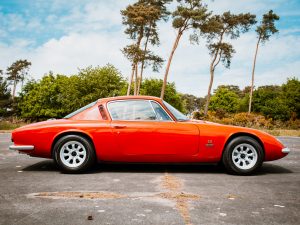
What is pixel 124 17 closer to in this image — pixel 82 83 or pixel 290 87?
pixel 82 83

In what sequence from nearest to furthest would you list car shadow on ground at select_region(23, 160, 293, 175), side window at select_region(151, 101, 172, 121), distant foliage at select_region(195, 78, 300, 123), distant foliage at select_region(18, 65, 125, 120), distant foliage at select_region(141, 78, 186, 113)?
side window at select_region(151, 101, 172, 121)
car shadow on ground at select_region(23, 160, 293, 175)
distant foliage at select_region(18, 65, 125, 120)
distant foliage at select_region(195, 78, 300, 123)
distant foliage at select_region(141, 78, 186, 113)

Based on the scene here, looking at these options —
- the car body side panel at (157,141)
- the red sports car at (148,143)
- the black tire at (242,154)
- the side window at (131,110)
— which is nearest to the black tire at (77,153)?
the red sports car at (148,143)

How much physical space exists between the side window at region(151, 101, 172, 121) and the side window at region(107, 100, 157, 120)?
0.06m

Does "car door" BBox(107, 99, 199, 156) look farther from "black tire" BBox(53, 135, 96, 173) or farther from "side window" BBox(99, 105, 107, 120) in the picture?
"black tire" BBox(53, 135, 96, 173)

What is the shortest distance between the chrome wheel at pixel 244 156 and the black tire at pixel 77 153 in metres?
2.51

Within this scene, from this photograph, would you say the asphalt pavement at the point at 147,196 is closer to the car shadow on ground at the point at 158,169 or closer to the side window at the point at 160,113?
the car shadow on ground at the point at 158,169

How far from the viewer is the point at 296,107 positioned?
5244 cm

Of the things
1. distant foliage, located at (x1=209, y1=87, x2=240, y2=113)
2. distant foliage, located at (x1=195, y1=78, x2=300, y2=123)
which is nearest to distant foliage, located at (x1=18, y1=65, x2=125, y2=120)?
distant foliage, located at (x1=195, y1=78, x2=300, y2=123)

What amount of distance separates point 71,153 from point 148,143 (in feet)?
4.58

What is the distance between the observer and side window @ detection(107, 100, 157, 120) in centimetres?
586

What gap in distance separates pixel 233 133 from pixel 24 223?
3802mm

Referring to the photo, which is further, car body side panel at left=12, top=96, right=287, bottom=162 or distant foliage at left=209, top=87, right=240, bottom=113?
distant foliage at left=209, top=87, right=240, bottom=113

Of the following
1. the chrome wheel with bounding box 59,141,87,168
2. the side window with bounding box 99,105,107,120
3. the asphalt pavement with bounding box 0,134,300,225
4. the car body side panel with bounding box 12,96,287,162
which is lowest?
the asphalt pavement with bounding box 0,134,300,225

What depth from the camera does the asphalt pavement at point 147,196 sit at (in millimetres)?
3223
